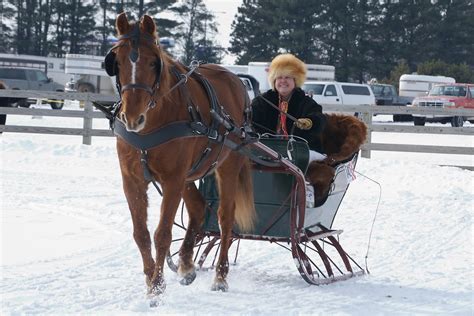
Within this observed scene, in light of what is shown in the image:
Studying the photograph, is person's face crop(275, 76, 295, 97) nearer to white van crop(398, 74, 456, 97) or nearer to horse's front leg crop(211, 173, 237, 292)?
horse's front leg crop(211, 173, 237, 292)

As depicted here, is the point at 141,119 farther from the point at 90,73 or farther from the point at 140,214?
the point at 90,73

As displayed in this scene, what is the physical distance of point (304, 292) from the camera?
631cm

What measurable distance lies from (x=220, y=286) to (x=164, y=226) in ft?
2.63

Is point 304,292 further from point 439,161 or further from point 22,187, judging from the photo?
point 439,161

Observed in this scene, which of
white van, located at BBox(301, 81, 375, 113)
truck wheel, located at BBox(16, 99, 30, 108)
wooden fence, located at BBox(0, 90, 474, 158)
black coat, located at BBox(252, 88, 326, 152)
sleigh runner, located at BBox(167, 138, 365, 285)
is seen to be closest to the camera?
sleigh runner, located at BBox(167, 138, 365, 285)

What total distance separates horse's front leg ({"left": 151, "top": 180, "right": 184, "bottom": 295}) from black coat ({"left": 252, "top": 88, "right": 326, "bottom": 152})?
66.8 inches

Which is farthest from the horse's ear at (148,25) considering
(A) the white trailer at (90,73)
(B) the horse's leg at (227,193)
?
(A) the white trailer at (90,73)

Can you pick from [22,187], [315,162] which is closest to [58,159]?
[22,187]

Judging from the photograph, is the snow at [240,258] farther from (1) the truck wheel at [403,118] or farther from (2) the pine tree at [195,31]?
(2) the pine tree at [195,31]

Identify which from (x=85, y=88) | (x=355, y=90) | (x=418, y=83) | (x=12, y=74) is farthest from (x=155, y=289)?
(x=418, y=83)

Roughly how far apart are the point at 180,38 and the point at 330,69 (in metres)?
14.9

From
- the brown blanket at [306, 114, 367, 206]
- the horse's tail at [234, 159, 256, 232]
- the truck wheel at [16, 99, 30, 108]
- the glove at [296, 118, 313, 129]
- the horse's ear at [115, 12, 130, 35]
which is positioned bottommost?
the truck wheel at [16, 99, 30, 108]

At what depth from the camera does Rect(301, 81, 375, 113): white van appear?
33750 millimetres

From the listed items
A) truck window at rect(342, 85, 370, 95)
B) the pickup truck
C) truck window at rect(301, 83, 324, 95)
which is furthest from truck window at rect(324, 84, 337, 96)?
the pickup truck
